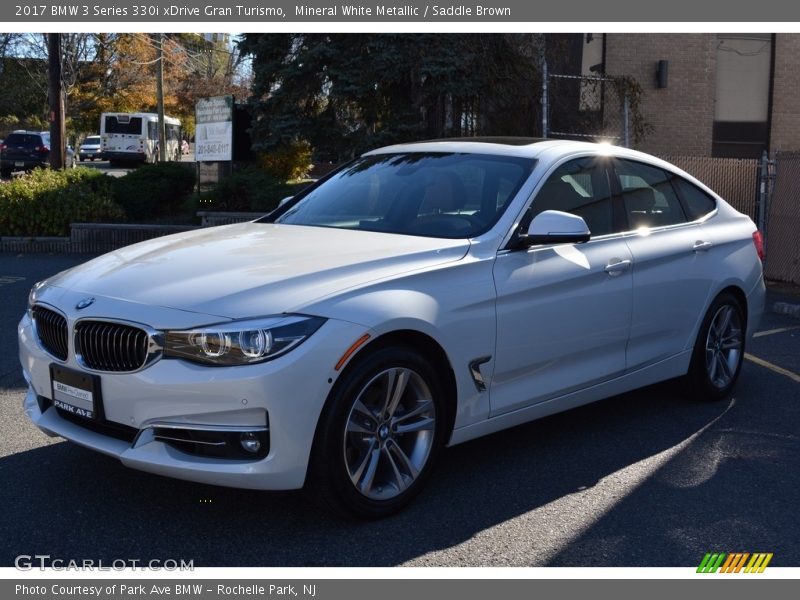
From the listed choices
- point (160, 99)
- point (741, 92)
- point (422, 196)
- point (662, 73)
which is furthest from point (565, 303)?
point (160, 99)

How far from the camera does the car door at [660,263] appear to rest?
19.4 feet

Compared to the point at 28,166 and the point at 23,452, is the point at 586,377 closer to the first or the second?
the point at 23,452

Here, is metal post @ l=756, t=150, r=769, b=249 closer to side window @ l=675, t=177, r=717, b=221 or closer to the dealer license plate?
side window @ l=675, t=177, r=717, b=221

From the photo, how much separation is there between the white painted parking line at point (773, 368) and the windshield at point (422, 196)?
335 cm

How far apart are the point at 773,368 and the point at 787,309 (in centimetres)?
275

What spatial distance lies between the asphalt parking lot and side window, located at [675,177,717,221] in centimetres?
142

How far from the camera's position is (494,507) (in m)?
4.73

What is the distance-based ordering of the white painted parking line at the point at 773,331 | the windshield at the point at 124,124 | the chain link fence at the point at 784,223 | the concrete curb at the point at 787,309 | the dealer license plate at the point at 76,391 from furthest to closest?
the windshield at the point at 124,124
the chain link fence at the point at 784,223
the concrete curb at the point at 787,309
the white painted parking line at the point at 773,331
the dealer license plate at the point at 76,391

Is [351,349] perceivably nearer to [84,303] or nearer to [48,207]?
[84,303]

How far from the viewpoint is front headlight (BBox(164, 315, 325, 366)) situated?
4016mm

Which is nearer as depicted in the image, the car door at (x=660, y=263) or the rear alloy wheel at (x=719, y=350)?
the car door at (x=660, y=263)

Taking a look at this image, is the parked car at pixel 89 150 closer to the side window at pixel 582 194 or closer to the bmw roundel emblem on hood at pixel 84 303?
A: the side window at pixel 582 194

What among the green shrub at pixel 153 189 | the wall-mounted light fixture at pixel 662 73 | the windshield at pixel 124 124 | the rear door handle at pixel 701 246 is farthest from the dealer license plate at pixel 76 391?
the windshield at pixel 124 124

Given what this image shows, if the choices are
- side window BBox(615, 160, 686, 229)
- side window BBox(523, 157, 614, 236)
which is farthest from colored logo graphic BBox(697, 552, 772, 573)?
side window BBox(615, 160, 686, 229)
